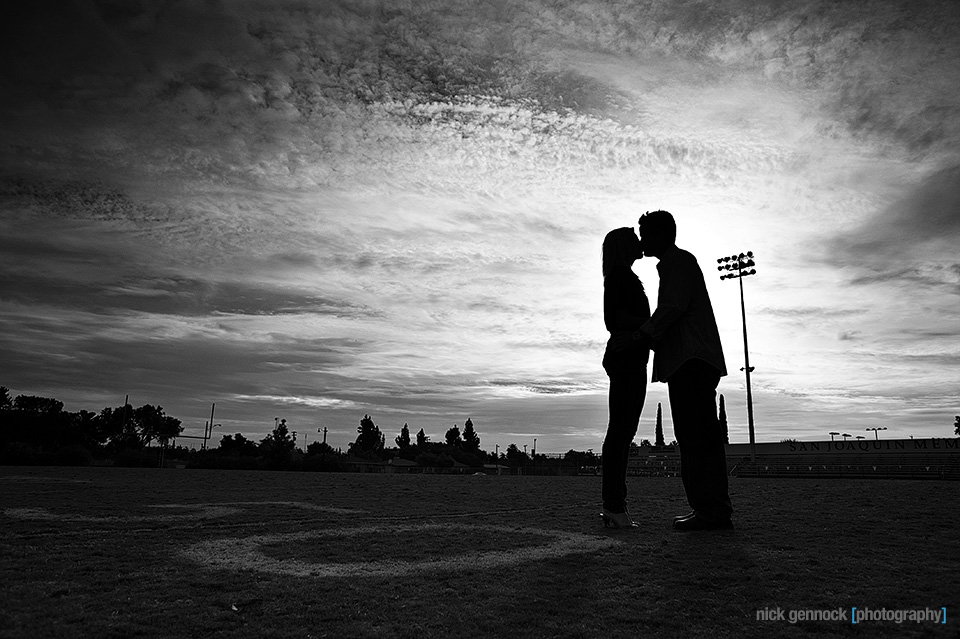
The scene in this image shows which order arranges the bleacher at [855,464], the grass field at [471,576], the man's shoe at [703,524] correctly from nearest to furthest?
the grass field at [471,576]
the man's shoe at [703,524]
the bleacher at [855,464]

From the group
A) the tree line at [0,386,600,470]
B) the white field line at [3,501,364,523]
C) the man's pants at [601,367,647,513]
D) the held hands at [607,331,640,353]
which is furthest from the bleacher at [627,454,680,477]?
the held hands at [607,331,640,353]

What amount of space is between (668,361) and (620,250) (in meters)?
1.19

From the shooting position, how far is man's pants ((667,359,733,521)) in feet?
15.7

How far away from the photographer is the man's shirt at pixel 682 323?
499 centimetres

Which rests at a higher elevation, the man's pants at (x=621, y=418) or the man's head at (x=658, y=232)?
the man's head at (x=658, y=232)

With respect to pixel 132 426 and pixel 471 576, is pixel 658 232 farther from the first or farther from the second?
pixel 132 426

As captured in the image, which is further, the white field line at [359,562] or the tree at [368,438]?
the tree at [368,438]

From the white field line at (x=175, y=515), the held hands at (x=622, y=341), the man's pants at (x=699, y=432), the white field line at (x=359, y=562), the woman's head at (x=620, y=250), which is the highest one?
the woman's head at (x=620, y=250)

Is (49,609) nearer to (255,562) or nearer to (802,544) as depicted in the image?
(255,562)

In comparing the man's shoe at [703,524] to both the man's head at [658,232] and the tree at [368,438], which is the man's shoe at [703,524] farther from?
the tree at [368,438]

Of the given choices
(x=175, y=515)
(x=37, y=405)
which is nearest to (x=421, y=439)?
(x=37, y=405)

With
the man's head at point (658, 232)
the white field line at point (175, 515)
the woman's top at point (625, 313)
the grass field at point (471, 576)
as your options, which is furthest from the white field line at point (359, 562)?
the man's head at point (658, 232)

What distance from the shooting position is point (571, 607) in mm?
2449

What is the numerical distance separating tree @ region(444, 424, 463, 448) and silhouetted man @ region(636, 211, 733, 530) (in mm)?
152973
